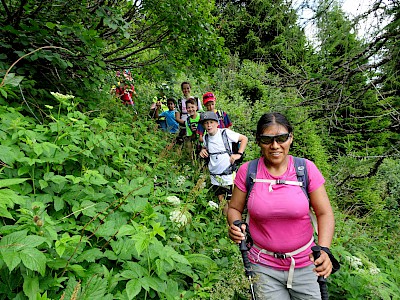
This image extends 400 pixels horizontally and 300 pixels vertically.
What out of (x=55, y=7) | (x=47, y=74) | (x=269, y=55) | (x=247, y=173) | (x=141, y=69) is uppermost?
(x=269, y=55)

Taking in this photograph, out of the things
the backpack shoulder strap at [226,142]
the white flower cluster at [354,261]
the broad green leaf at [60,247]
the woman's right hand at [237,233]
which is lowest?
the white flower cluster at [354,261]

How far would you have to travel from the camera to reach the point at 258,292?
199 centimetres

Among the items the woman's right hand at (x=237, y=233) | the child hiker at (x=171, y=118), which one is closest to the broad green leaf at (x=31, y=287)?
the woman's right hand at (x=237, y=233)

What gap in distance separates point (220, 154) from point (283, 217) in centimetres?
241

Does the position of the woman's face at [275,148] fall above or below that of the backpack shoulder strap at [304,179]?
above

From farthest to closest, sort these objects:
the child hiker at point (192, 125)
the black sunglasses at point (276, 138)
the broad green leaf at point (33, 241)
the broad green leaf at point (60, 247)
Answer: the child hiker at point (192, 125) < the black sunglasses at point (276, 138) < the broad green leaf at point (60, 247) < the broad green leaf at point (33, 241)

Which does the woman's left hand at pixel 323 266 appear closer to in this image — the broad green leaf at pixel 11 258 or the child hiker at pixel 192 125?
the broad green leaf at pixel 11 258

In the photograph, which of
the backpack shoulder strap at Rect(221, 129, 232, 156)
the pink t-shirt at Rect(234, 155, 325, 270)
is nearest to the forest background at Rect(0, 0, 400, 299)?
the pink t-shirt at Rect(234, 155, 325, 270)

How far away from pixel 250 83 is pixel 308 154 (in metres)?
4.81

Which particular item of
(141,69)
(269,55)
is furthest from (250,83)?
(141,69)

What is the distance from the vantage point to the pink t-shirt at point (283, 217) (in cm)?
199

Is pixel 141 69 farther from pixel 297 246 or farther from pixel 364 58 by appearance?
pixel 297 246

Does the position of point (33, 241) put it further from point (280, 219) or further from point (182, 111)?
point (182, 111)

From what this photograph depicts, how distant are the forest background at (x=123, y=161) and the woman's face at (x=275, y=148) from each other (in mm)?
760
